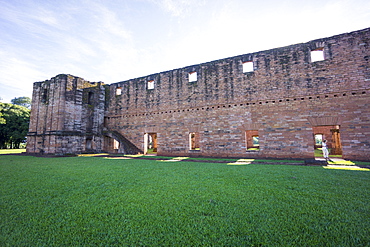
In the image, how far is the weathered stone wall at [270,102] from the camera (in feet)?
29.3

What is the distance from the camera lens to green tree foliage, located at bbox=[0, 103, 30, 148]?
25.3 metres

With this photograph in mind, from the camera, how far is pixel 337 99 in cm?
918

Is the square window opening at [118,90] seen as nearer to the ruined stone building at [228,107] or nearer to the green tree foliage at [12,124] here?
the ruined stone building at [228,107]

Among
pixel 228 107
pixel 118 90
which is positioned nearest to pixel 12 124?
pixel 118 90

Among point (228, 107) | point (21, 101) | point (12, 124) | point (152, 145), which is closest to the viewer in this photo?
point (228, 107)

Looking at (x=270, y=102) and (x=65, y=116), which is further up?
(x=270, y=102)

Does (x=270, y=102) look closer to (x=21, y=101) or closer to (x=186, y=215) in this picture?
(x=186, y=215)

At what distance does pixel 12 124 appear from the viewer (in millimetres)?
25922

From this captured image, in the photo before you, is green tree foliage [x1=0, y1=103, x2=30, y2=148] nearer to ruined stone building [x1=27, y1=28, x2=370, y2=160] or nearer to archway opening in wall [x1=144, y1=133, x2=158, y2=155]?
ruined stone building [x1=27, y1=28, x2=370, y2=160]

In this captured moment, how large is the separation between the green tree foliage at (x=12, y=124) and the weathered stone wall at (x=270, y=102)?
2538 centimetres

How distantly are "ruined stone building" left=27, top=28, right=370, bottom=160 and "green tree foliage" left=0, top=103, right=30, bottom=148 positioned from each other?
51.8 ft

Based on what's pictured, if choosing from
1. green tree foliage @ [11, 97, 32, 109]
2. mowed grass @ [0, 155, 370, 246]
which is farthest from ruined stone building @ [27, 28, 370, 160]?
green tree foliage @ [11, 97, 32, 109]

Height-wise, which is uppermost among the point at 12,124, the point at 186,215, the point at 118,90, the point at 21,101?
the point at 21,101

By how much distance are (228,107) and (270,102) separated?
109 inches
